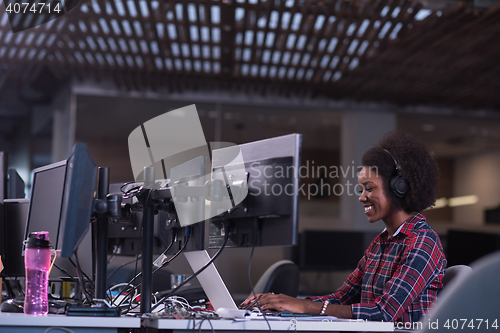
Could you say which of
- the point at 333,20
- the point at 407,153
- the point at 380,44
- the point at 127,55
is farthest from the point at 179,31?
the point at 407,153

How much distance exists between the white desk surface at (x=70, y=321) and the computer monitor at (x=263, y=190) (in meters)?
0.45

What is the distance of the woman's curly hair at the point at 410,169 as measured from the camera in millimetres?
2113

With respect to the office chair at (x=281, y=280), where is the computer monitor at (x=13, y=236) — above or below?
above

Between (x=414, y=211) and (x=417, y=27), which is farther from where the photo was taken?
(x=417, y=27)

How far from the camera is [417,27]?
15.6 feet

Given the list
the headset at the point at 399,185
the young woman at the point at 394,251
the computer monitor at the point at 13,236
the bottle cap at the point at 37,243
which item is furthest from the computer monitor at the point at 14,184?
the headset at the point at 399,185

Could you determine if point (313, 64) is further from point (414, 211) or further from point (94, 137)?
point (414, 211)

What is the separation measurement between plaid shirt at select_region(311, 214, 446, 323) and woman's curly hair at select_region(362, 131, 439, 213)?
0.09 metres

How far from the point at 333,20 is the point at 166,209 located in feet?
11.6

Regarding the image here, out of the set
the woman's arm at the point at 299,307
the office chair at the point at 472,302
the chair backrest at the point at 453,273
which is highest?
the office chair at the point at 472,302

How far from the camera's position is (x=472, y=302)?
0.95 m

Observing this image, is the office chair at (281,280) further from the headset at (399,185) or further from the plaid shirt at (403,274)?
the headset at (399,185)

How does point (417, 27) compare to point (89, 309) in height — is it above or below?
above

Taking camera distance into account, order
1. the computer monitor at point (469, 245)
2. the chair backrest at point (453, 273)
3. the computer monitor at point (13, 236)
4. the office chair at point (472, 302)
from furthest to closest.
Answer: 1. the computer monitor at point (469, 245)
2. the computer monitor at point (13, 236)
3. the chair backrest at point (453, 273)
4. the office chair at point (472, 302)
